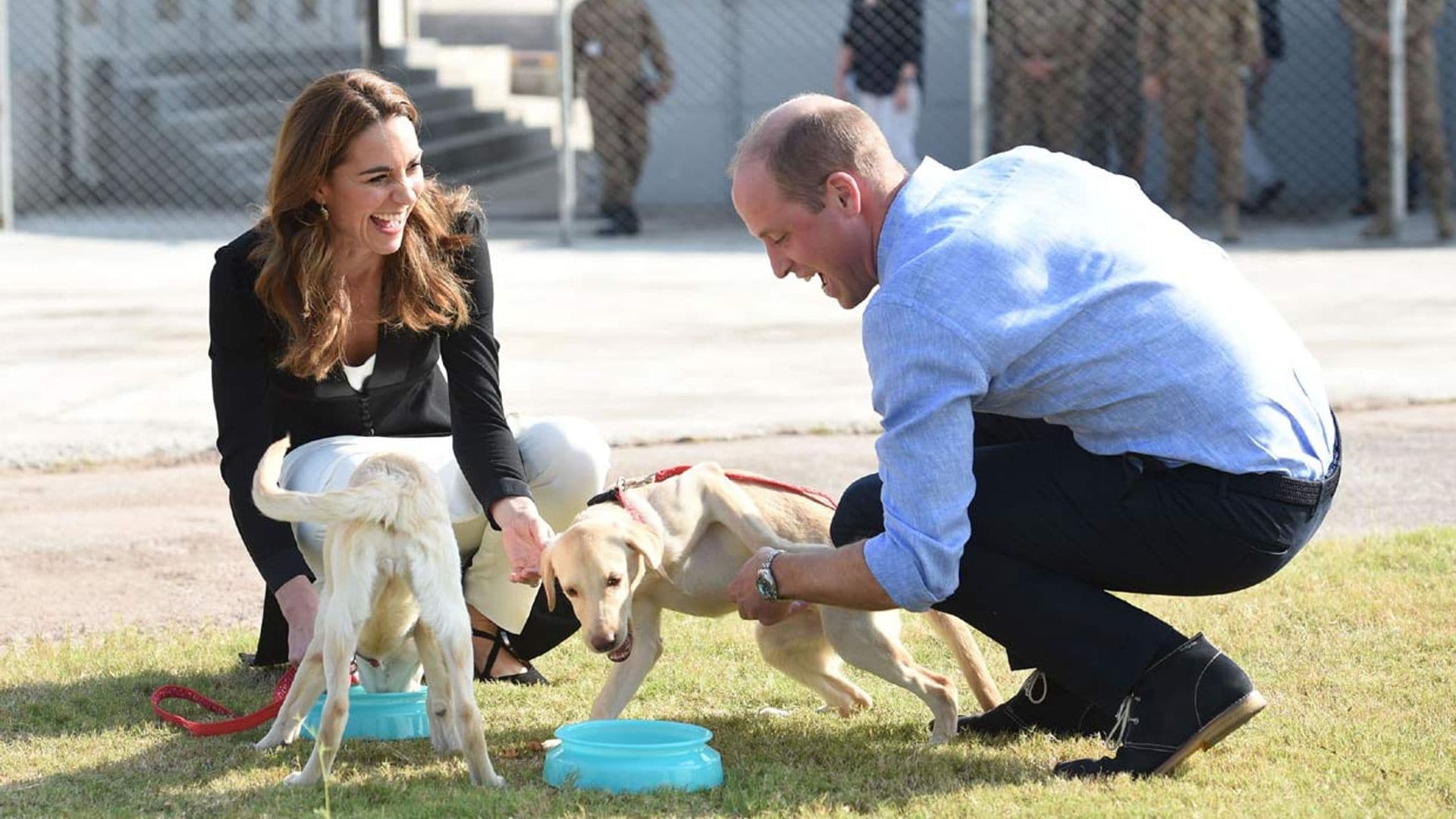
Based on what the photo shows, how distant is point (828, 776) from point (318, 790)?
3.43 ft

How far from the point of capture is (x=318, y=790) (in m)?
3.57

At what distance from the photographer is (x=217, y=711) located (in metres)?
4.26

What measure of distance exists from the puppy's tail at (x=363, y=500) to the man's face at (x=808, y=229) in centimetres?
84

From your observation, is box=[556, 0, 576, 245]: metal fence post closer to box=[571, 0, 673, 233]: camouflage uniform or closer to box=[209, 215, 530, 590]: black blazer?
box=[571, 0, 673, 233]: camouflage uniform

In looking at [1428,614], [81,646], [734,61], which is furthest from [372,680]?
[734,61]

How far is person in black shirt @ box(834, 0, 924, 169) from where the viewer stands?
14.5 m

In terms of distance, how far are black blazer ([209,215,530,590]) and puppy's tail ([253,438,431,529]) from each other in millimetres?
520

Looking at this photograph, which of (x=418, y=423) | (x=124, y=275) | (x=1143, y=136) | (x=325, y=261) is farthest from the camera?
(x=1143, y=136)

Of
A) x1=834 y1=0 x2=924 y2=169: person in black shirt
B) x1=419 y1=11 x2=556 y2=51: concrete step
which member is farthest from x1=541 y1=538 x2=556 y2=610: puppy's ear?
x1=419 y1=11 x2=556 y2=51: concrete step

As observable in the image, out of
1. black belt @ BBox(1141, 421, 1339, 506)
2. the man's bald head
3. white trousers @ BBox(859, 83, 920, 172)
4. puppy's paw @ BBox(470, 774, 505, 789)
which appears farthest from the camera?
white trousers @ BBox(859, 83, 920, 172)

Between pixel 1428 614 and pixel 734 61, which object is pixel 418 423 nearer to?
pixel 1428 614

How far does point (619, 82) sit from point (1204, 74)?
475 centimetres

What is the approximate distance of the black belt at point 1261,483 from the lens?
3490 mm

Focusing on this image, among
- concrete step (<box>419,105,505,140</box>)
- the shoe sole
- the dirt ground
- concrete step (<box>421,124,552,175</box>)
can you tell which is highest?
the shoe sole
